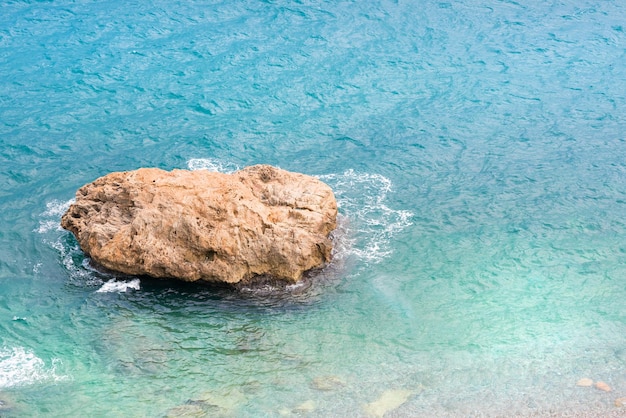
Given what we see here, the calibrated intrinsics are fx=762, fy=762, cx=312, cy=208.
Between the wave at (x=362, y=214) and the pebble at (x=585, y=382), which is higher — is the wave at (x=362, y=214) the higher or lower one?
the higher one

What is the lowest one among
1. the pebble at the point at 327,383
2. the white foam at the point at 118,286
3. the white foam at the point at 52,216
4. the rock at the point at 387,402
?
the pebble at the point at 327,383

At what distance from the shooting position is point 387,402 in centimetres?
1429

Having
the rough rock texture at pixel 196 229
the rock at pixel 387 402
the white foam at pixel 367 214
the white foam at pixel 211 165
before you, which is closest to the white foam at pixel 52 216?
the rough rock texture at pixel 196 229

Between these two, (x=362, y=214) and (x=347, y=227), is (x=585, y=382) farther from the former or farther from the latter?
(x=362, y=214)

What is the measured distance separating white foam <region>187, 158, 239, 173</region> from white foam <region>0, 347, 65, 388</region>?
26.5 ft

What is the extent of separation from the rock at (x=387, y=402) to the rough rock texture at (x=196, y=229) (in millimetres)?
3699

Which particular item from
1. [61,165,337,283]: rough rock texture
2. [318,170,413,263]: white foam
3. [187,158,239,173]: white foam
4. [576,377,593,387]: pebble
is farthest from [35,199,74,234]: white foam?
[576,377,593,387]: pebble

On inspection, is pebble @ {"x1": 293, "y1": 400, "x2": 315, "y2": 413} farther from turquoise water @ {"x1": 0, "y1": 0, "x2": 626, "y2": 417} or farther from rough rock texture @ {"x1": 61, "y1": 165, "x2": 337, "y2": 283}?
rough rock texture @ {"x1": 61, "y1": 165, "x2": 337, "y2": 283}

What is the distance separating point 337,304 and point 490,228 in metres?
5.07

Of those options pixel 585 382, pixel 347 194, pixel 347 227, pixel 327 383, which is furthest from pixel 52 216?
pixel 585 382

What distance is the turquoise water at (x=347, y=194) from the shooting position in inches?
587

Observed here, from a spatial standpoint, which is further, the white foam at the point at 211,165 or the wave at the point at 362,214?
the white foam at the point at 211,165

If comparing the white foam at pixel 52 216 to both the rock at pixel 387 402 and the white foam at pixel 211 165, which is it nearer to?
the white foam at pixel 211 165

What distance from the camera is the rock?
14.1m
